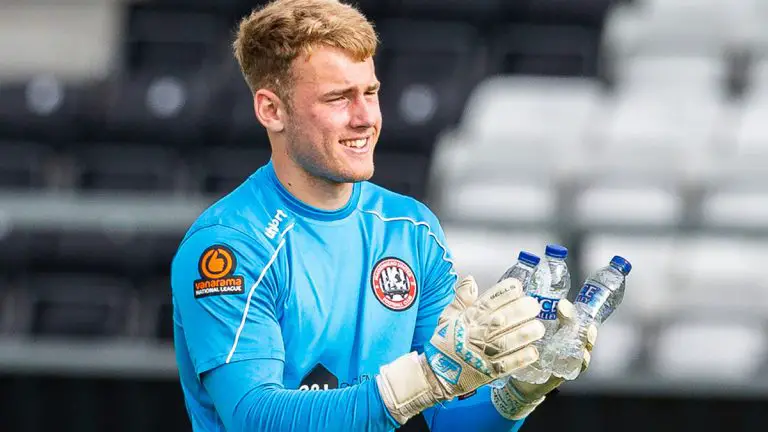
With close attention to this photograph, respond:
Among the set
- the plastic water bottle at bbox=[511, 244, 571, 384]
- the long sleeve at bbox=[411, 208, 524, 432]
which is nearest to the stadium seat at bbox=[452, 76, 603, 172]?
the long sleeve at bbox=[411, 208, 524, 432]

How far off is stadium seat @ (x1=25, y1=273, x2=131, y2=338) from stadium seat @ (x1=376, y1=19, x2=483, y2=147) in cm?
184

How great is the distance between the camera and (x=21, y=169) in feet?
25.0

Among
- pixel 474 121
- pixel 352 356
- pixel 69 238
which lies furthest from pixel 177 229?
pixel 352 356

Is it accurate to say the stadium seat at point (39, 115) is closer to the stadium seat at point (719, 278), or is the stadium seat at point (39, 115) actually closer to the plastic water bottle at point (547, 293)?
the stadium seat at point (719, 278)

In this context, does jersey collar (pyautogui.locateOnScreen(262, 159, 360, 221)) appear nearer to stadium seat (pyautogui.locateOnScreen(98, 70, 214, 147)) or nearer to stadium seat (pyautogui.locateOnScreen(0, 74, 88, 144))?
stadium seat (pyautogui.locateOnScreen(98, 70, 214, 147))

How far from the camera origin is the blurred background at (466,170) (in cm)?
604

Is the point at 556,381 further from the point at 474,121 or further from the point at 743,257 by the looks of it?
the point at 474,121

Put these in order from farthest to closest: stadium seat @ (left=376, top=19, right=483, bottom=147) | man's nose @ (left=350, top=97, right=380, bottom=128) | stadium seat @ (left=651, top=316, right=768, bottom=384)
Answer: stadium seat @ (left=376, top=19, right=483, bottom=147) < stadium seat @ (left=651, top=316, right=768, bottom=384) < man's nose @ (left=350, top=97, right=380, bottom=128)

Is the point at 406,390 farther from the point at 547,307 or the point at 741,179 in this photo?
the point at 741,179

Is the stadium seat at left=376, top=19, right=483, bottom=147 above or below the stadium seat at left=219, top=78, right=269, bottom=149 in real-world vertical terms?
above

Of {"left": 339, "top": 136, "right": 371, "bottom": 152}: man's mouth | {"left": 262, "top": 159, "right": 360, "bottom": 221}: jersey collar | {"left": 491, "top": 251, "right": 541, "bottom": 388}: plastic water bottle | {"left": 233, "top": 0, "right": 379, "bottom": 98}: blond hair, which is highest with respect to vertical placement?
{"left": 233, "top": 0, "right": 379, "bottom": 98}: blond hair

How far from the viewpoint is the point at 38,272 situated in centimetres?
711

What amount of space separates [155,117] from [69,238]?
1085mm

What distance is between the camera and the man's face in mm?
2789
